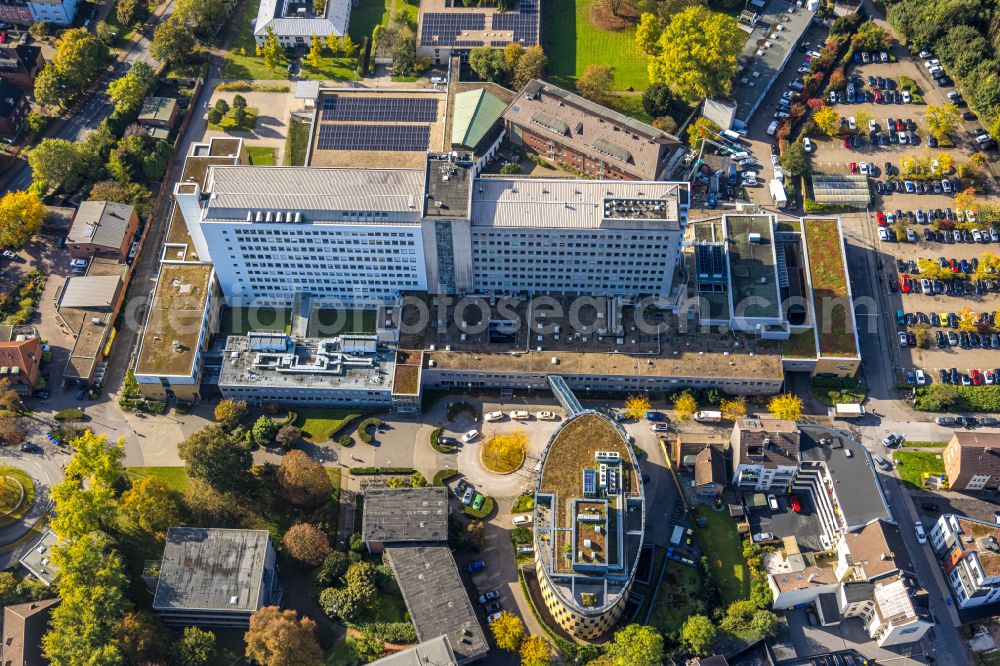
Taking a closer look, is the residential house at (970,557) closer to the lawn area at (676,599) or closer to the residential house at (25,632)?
the lawn area at (676,599)

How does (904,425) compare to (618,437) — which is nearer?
(618,437)

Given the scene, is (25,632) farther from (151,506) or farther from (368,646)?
(368,646)

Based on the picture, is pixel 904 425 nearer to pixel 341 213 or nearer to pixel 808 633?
pixel 808 633

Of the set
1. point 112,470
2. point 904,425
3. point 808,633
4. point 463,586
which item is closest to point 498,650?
point 463,586

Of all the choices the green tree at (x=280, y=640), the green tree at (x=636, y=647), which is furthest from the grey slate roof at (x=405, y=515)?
the green tree at (x=636, y=647)

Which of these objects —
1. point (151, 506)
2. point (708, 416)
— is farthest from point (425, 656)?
point (708, 416)

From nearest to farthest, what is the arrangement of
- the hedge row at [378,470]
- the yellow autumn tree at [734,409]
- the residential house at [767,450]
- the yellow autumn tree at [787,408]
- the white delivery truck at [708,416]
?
the residential house at [767,450] → the hedge row at [378,470] → the yellow autumn tree at [787,408] → the yellow autumn tree at [734,409] → the white delivery truck at [708,416]

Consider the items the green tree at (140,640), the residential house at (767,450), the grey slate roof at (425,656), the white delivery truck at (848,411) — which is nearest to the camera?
the grey slate roof at (425,656)
